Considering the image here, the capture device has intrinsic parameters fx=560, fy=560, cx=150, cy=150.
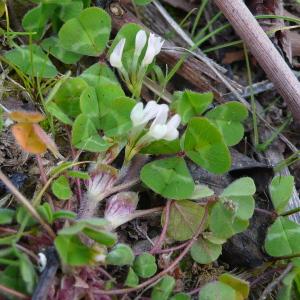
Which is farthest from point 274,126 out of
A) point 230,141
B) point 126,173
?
point 126,173

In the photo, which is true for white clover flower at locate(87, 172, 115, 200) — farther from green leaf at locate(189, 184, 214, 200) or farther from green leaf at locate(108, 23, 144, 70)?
green leaf at locate(108, 23, 144, 70)

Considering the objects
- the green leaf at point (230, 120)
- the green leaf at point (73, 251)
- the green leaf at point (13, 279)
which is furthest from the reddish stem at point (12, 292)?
the green leaf at point (230, 120)

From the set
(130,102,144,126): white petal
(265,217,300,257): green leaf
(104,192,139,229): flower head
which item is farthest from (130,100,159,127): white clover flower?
(265,217,300,257): green leaf

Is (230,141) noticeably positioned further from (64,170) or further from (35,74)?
(35,74)

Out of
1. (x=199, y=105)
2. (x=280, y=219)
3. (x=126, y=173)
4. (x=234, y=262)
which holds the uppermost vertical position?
(x=199, y=105)

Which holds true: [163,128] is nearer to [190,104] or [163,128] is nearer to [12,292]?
[190,104]

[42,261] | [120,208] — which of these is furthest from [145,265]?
[42,261]
